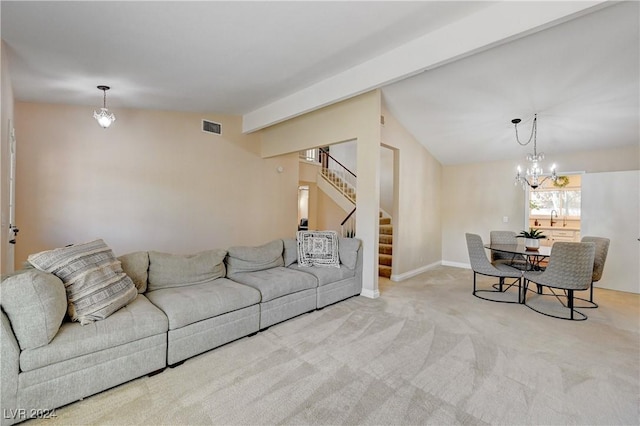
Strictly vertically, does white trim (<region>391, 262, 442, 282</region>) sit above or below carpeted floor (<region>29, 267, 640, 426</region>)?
above

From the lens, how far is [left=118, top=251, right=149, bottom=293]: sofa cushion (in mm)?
2742

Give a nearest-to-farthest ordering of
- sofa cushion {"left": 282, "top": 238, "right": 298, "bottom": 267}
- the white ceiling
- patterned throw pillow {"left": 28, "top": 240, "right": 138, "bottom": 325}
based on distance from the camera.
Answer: patterned throw pillow {"left": 28, "top": 240, "right": 138, "bottom": 325}, the white ceiling, sofa cushion {"left": 282, "top": 238, "right": 298, "bottom": 267}

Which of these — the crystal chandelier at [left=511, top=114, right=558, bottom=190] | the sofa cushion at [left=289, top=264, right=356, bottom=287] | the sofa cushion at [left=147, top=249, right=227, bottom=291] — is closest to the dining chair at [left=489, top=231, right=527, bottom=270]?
the crystal chandelier at [left=511, top=114, right=558, bottom=190]

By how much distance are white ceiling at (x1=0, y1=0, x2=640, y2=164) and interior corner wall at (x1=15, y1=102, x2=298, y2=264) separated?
14.5 inches

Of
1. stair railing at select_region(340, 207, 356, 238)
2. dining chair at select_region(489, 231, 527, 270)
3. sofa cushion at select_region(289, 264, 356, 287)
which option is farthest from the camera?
stair railing at select_region(340, 207, 356, 238)

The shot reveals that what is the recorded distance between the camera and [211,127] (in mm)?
5234

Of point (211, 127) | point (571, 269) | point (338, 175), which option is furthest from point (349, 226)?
point (571, 269)

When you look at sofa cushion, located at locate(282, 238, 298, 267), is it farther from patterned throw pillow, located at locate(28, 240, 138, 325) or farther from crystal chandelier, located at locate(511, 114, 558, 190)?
crystal chandelier, located at locate(511, 114, 558, 190)

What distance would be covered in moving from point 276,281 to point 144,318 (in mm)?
1304

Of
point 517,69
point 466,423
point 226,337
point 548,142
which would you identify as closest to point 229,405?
point 226,337

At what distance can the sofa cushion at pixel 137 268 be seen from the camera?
9.00ft

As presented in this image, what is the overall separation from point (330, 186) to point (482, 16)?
6028 mm

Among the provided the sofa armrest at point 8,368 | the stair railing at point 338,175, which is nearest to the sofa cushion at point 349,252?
the sofa armrest at point 8,368

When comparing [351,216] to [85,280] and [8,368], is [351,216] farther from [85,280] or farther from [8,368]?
[8,368]
